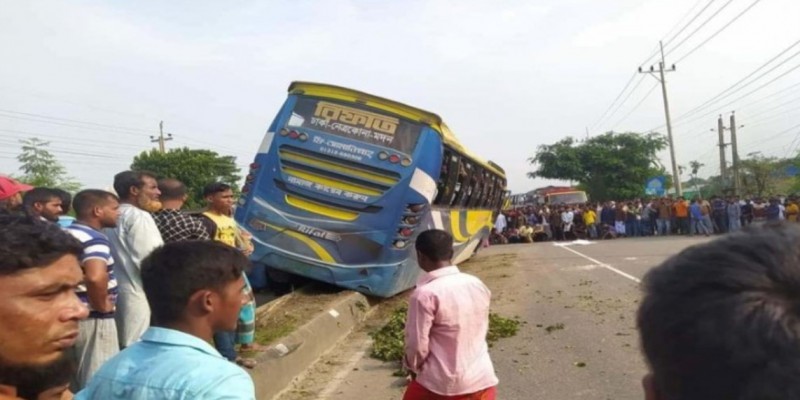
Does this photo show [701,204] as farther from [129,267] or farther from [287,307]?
[129,267]

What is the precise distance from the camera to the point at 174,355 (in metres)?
2.04

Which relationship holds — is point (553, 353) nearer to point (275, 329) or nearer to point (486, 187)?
point (275, 329)

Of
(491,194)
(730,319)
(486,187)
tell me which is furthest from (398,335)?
(491,194)

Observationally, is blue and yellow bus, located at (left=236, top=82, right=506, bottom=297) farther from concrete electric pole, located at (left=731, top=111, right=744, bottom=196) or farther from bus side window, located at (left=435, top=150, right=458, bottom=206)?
concrete electric pole, located at (left=731, top=111, right=744, bottom=196)

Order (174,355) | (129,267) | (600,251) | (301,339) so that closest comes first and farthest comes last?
(174,355) < (129,267) < (301,339) < (600,251)

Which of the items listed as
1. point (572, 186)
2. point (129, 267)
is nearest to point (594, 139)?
point (572, 186)

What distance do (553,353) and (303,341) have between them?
9.54ft

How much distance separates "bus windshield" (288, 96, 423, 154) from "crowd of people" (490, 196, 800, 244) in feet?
66.0

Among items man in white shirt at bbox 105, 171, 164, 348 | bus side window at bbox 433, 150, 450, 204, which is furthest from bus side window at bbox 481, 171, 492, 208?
man in white shirt at bbox 105, 171, 164, 348

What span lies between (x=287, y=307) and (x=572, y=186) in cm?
4570

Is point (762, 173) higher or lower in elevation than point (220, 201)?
higher

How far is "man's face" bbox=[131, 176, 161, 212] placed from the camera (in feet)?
17.5

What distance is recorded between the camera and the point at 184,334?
2.12m

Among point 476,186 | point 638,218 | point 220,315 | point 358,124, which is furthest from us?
point 638,218
